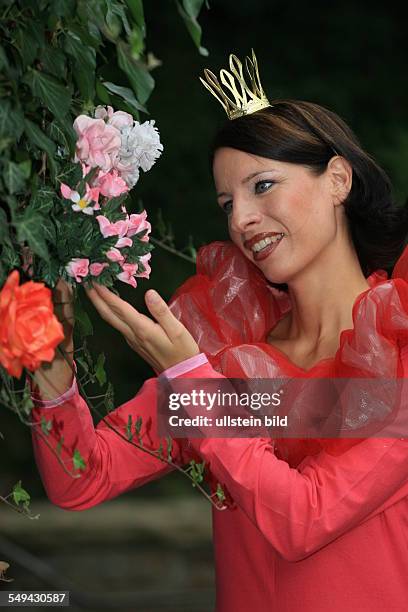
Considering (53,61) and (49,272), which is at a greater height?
(53,61)

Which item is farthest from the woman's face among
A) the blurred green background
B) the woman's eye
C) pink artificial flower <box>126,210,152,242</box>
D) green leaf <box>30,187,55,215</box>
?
the blurred green background

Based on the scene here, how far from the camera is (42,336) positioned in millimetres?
1068

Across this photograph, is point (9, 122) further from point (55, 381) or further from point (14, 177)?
point (55, 381)

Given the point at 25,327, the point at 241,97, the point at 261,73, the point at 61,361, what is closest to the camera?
the point at 25,327

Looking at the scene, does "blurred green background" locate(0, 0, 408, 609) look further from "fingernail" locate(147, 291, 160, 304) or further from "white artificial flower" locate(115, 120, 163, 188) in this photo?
"white artificial flower" locate(115, 120, 163, 188)

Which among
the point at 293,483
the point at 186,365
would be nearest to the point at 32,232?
the point at 186,365

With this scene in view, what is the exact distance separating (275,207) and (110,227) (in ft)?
1.84

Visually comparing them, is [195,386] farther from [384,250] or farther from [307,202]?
[384,250]

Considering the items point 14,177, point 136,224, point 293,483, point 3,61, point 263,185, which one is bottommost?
point 293,483

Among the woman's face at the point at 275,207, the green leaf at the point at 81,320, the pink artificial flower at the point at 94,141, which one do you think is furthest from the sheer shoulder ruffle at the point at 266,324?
the pink artificial flower at the point at 94,141

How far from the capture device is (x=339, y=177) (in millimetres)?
1838

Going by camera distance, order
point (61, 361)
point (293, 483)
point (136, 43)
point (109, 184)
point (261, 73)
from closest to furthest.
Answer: point (136, 43) < point (109, 184) < point (61, 361) < point (293, 483) < point (261, 73)

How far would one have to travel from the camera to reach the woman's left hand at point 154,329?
150cm

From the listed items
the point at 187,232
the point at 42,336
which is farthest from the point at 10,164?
the point at 187,232
